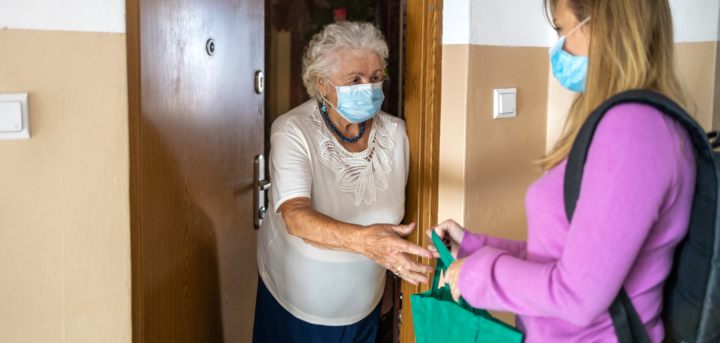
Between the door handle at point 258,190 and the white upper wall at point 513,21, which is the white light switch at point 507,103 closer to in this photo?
the white upper wall at point 513,21

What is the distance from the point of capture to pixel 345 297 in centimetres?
159

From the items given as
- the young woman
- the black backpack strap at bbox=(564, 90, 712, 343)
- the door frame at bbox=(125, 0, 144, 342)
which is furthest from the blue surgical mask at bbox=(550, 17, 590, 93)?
the door frame at bbox=(125, 0, 144, 342)

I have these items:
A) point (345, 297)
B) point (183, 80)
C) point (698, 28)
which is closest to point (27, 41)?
point (183, 80)

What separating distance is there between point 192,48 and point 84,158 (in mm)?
604

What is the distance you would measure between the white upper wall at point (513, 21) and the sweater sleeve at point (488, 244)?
2.31 feet

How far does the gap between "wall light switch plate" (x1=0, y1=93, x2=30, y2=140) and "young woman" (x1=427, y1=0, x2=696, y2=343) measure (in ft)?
2.83

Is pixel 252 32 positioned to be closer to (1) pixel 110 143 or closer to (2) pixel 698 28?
(1) pixel 110 143

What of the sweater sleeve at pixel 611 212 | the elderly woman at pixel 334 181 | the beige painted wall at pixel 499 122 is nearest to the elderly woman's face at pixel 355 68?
the elderly woman at pixel 334 181

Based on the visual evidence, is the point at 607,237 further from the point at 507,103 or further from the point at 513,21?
the point at 513,21

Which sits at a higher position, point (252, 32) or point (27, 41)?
point (252, 32)

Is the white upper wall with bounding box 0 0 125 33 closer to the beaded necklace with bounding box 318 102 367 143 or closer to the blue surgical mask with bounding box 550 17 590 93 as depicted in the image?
the beaded necklace with bounding box 318 102 367 143

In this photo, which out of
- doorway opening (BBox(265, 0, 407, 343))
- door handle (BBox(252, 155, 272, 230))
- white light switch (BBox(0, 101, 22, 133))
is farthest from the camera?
doorway opening (BBox(265, 0, 407, 343))

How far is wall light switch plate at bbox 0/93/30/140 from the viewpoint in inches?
39.2

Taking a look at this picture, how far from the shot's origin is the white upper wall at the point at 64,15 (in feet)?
3.26
